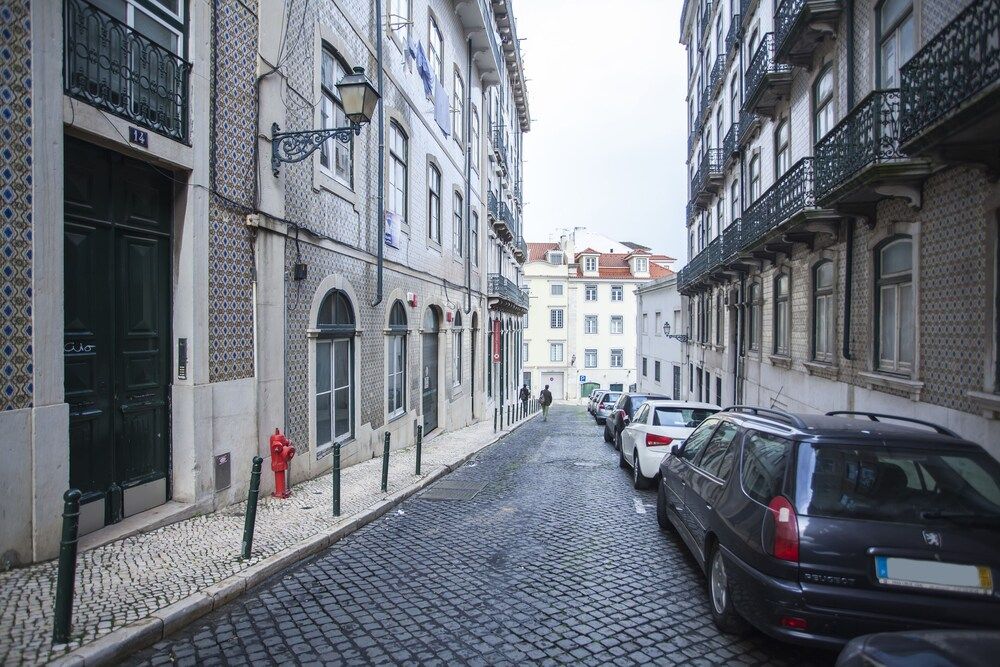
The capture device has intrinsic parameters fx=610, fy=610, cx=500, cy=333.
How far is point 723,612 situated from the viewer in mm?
4305

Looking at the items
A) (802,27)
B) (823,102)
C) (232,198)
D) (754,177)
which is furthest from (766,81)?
(232,198)

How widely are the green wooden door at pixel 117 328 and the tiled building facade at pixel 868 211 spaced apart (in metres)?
7.81

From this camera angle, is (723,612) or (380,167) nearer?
(723,612)

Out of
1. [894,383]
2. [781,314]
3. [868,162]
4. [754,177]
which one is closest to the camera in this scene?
[868,162]

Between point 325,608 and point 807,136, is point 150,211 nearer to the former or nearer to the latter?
point 325,608

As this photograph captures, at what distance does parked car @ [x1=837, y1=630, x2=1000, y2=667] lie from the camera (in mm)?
2451

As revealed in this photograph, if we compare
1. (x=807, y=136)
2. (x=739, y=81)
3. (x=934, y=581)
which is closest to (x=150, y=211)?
(x=934, y=581)

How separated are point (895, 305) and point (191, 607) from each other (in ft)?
31.0

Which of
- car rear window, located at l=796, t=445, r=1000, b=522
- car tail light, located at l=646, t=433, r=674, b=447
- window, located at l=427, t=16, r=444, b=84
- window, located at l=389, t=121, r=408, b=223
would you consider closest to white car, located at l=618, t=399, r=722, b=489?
car tail light, located at l=646, t=433, r=674, b=447

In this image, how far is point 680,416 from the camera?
Result: 9961 millimetres

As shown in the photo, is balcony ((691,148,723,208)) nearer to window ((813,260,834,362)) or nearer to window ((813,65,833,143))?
window ((813,65,833,143))

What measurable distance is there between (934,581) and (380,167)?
10.7 m

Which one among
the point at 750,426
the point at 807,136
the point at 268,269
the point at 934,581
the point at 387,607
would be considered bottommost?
the point at 387,607

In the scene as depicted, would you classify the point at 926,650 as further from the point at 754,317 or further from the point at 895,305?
the point at 754,317
